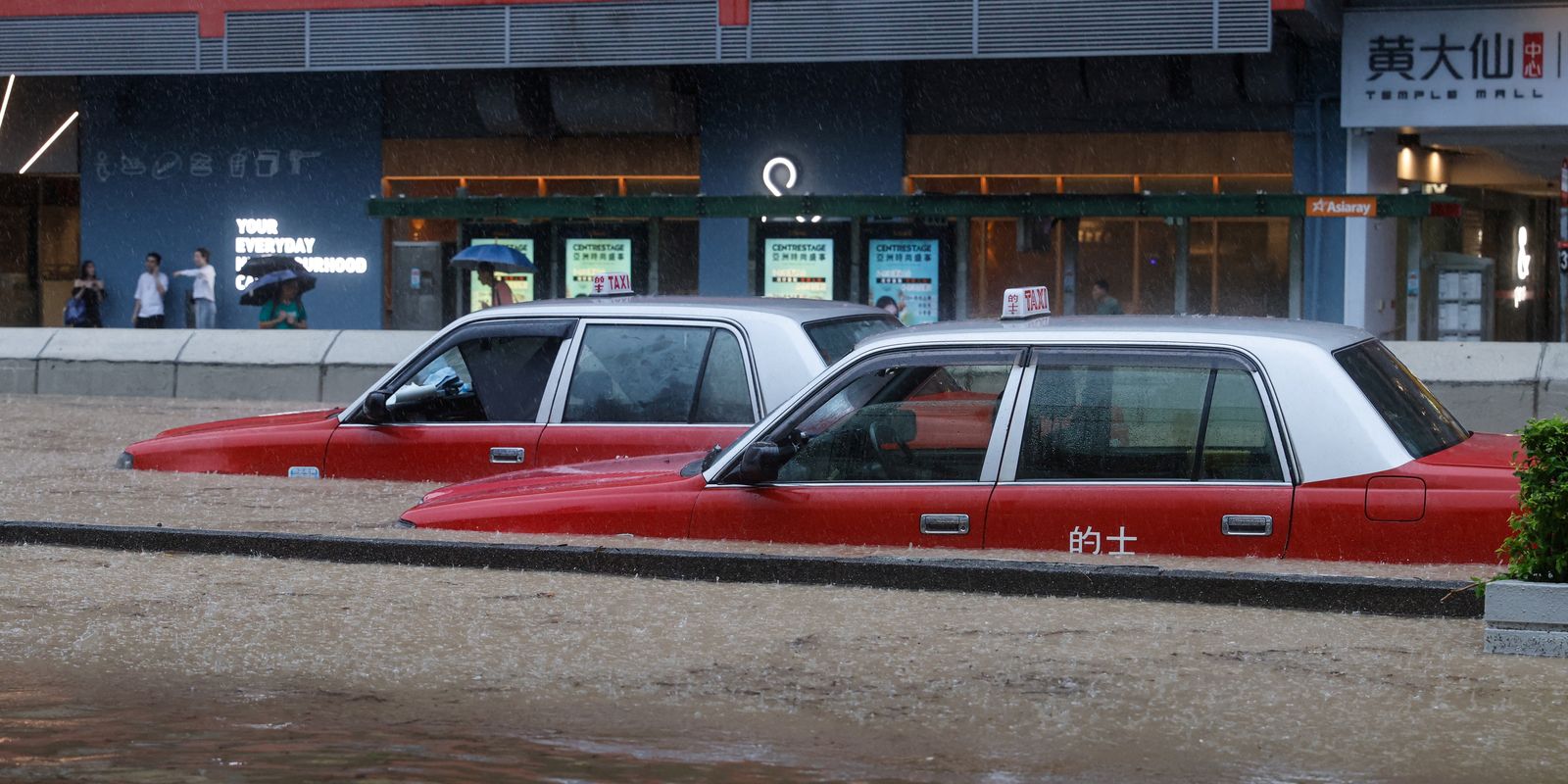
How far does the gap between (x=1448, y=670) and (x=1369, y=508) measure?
71 centimetres

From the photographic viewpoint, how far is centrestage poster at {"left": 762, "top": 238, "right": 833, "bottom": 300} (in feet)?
88.8

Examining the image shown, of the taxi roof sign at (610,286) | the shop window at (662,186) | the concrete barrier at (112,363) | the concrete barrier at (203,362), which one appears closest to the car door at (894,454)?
the taxi roof sign at (610,286)

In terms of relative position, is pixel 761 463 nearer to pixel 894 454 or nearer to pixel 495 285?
pixel 894 454

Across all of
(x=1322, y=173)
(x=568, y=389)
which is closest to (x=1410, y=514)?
(x=568, y=389)

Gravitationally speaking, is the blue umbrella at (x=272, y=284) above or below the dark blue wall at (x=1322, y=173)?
below

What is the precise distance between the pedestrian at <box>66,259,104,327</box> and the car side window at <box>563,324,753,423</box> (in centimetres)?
2136

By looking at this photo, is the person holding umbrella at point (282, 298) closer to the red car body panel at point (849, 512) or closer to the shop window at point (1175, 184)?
the shop window at point (1175, 184)

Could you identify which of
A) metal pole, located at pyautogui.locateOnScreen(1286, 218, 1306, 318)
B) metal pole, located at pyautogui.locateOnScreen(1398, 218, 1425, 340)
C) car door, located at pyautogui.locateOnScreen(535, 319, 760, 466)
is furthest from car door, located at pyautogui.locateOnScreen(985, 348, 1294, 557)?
metal pole, located at pyautogui.locateOnScreen(1398, 218, 1425, 340)

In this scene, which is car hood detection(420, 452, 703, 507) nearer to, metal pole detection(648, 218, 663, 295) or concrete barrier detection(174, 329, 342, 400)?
concrete barrier detection(174, 329, 342, 400)

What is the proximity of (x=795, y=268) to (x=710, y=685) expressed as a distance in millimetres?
21486

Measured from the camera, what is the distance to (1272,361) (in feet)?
21.7

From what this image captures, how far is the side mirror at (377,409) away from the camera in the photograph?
9742 mm

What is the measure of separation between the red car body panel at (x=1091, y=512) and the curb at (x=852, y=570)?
A: 0.13 m

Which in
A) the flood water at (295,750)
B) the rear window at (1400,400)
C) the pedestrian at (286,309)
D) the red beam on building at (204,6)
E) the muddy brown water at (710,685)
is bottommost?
the flood water at (295,750)
